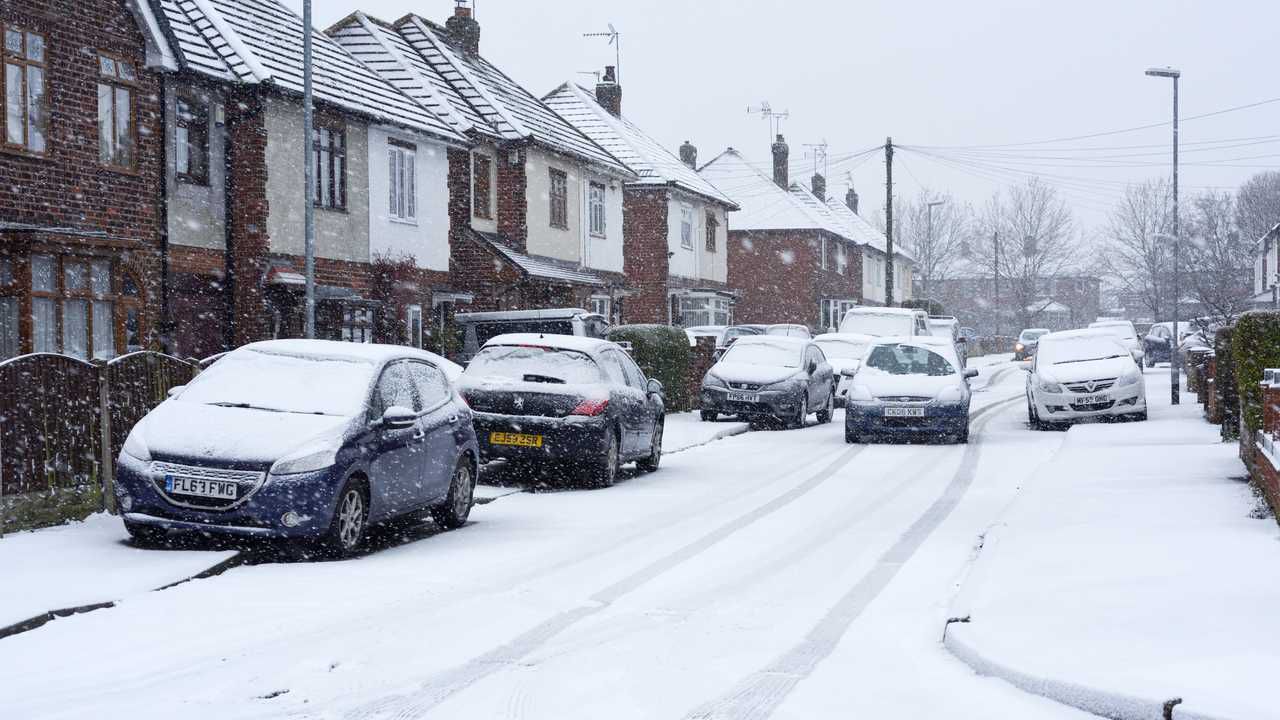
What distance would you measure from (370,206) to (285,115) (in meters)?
3.33

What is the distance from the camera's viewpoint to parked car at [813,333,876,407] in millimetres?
31016

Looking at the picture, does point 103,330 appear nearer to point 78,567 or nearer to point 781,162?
point 78,567

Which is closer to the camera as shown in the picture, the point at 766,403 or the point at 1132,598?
the point at 1132,598

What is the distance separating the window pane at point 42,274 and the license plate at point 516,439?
8.05 meters

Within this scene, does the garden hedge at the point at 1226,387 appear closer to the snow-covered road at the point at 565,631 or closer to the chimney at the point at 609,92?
the snow-covered road at the point at 565,631

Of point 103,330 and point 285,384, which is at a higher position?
point 103,330

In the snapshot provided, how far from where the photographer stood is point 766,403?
80.9ft

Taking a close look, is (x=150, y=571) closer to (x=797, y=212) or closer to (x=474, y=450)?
(x=474, y=450)

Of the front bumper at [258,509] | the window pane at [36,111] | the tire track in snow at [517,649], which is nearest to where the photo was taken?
the tire track in snow at [517,649]

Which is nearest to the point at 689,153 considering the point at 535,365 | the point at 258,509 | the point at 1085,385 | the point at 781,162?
the point at 781,162

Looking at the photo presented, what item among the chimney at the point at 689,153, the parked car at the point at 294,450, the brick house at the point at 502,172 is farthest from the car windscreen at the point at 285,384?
the chimney at the point at 689,153

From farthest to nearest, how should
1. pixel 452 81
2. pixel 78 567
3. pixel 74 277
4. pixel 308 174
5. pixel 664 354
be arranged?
pixel 452 81 < pixel 664 354 < pixel 308 174 < pixel 74 277 < pixel 78 567

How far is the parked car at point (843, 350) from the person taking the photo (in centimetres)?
3102

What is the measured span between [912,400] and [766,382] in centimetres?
390
